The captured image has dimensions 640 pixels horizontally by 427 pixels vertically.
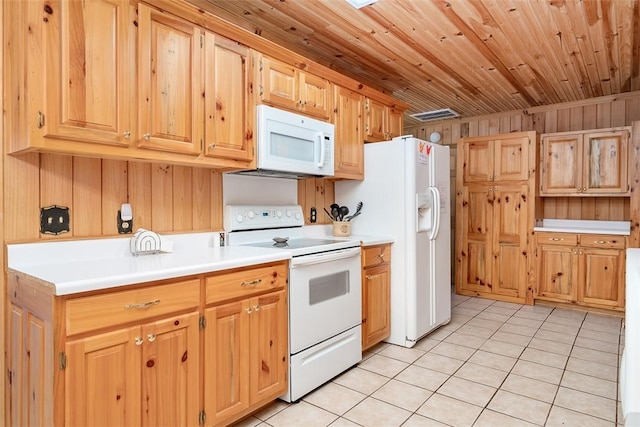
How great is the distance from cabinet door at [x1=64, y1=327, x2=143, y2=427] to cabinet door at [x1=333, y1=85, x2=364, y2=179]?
6.38 feet

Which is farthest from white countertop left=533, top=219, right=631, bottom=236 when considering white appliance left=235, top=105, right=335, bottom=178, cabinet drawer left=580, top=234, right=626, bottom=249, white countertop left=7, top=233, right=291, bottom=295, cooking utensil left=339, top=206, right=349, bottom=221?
white countertop left=7, top=233, right=291, bottom=295

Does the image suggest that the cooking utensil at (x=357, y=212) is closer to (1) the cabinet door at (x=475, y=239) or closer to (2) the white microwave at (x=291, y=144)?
(2) the white microwave at (x=291, y=144)

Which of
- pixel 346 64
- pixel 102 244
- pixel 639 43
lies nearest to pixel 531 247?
pixel 639 43

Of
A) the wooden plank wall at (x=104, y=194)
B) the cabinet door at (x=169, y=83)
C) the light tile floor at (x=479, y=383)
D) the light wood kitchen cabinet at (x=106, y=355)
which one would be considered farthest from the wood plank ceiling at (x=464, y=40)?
the light tile floor at (x=479, y=383)

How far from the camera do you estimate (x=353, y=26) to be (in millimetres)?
2666

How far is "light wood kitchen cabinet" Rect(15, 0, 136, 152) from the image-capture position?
4.80ft

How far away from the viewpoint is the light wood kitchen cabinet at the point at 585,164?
3996 mm

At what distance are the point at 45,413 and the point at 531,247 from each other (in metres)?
4.56

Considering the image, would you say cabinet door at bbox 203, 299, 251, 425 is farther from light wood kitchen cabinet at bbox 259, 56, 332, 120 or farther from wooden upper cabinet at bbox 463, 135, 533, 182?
wooden upper cabinet at bbox 463, 135, 533, 182

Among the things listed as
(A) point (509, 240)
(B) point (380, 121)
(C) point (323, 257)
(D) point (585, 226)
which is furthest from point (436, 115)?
(C) point (323, 257)

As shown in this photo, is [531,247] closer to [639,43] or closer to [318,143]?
[639,43]

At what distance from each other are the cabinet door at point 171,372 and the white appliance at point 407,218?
6.15ft

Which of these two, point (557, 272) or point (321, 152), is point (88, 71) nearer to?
point (321, 152)

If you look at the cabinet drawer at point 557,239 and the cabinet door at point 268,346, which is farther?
the cabinet drawer at point 557,239
